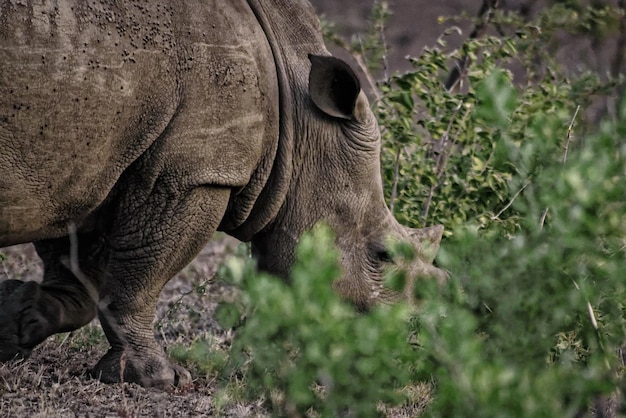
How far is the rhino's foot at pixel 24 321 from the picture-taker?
5164 mm

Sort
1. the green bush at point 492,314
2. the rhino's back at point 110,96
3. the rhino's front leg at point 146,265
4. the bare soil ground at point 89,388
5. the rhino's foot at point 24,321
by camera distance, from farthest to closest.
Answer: the rhino's foot at point 24,321 → the rhino's front leg at point 146,265 → the bare soil ground at point 89,388 → the rhino's back at point 110,96 → the green bush at point 492,314

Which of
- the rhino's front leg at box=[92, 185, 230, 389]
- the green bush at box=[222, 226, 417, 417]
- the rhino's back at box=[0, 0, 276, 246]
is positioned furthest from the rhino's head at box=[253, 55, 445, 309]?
the green bush at box=[222, 226, 417, 417]

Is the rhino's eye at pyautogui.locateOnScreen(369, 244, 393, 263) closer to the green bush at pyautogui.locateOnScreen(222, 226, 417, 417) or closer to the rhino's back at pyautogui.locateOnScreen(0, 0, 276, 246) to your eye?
the rhino's back at pyautogui.locateOnScreen(0, 0, 276, 246)

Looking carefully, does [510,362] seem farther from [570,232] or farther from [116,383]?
[116,383]

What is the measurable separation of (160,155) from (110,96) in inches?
13.8

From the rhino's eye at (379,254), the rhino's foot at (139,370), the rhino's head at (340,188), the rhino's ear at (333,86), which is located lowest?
the rhino's foot at (139,370)

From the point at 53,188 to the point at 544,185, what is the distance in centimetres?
211

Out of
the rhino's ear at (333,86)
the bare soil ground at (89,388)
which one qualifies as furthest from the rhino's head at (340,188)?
the bare soil ground at (89,388)

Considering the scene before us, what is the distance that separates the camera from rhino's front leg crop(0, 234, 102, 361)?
5184 mm

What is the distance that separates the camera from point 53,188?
4547 mm

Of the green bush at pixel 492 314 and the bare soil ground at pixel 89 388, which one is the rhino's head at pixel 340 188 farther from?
the green bush at pixel 492 314

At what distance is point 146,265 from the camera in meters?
5.02

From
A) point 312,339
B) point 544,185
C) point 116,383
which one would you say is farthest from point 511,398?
point 116,383

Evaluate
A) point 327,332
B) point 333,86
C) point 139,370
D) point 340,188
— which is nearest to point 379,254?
point 340,188
